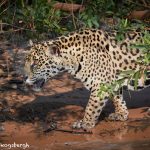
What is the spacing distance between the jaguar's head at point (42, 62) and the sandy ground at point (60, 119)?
34.7 inches

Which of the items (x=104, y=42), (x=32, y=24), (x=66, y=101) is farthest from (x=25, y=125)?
(x=32, y=24)

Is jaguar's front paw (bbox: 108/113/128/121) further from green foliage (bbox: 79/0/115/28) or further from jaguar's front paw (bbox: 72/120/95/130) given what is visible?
green foliage (bbox: 79/0/115/28)

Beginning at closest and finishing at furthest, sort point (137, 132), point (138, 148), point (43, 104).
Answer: point (138, 148) < point (137, 132) < point (43, 104)

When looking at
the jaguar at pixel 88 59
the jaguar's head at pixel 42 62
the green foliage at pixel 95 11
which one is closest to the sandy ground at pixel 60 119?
the jaguar at pixel 88 59

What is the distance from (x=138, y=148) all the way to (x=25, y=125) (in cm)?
203

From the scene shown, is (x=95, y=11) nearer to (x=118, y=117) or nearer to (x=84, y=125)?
(x=84, y=125)

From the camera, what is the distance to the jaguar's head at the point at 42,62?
9336 millimetres

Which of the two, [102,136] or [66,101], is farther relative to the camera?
[66,101]

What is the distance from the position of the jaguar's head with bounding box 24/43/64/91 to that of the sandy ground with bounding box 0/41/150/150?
88cm

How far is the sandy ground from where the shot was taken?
30.1ft

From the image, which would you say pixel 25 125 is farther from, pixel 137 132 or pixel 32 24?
pixel 32 24

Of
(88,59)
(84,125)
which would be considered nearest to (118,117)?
(84,125)

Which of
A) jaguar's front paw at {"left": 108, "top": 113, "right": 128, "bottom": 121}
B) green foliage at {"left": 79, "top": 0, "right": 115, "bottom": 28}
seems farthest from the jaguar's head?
green foliage at {"left": 79, "top": 0, "right": 115, "bottom": 28}

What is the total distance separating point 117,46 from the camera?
947cm
